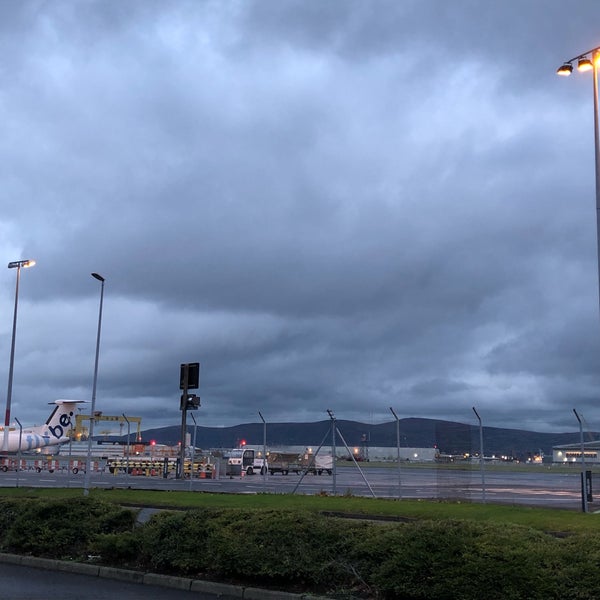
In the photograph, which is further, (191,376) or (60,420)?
(60,420)

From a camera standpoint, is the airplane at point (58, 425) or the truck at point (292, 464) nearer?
the truck at point (292, 464)

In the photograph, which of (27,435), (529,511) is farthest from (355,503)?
(27,435)

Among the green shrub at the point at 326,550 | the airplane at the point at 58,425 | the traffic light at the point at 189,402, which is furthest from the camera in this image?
the airplane at the point at 58,425

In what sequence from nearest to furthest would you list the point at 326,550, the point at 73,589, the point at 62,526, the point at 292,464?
1. the point at 326,550
2. the point at 73,589
3. the point at 62,526
4. the point at 292,464

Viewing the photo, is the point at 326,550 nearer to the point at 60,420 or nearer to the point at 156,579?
the point at 156,579

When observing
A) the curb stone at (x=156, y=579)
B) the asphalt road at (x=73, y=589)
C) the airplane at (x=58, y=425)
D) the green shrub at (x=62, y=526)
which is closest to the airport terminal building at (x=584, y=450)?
the green shrub at (x=62, y=526)

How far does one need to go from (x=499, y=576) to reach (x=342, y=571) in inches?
95.1

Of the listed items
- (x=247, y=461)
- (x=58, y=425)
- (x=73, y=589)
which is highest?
(x=58, y=425)

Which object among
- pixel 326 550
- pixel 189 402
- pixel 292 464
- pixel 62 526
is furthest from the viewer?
pixel 292 464

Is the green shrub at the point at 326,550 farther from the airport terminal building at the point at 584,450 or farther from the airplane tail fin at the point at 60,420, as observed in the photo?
the airplane tail fin at the point at 60,420

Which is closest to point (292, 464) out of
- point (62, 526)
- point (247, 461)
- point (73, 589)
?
point (247, 461)

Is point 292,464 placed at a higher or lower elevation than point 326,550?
higher

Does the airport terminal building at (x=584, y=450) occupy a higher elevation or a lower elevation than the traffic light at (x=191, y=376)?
lower

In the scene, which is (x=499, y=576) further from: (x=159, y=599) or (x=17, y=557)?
(x=17, y=557)
